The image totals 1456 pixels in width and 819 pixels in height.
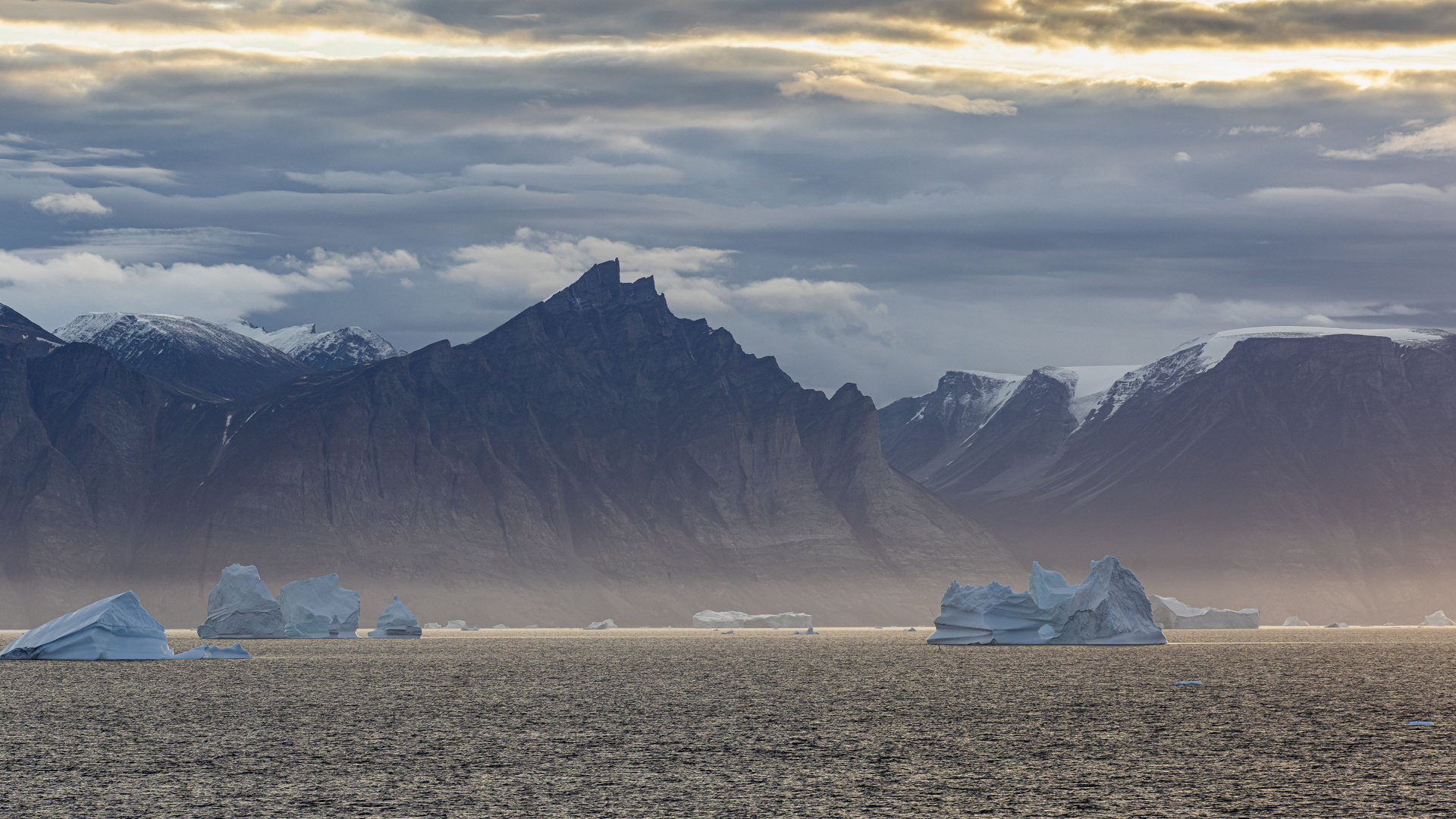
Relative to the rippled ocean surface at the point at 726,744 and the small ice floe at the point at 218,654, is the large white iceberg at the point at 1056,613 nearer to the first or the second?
the rippled ocean surface at the point at 726,744

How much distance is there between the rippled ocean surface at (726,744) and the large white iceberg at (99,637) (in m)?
12.1

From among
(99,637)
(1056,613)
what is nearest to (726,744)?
(99,637)

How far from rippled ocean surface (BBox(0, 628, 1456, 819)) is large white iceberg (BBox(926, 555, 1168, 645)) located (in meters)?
47.7

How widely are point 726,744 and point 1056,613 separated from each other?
106198 millimetres

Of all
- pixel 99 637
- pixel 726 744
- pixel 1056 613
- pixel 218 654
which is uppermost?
pixel 1056 613

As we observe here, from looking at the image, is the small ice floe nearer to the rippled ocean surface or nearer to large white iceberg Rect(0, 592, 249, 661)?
large white iceberg Rect(0, 592, 249, 661)

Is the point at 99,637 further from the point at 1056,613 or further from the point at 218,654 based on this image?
the point at 1056,613

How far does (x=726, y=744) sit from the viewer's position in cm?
5438

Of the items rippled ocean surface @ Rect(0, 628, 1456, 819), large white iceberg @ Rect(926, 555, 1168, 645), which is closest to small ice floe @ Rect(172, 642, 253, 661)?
rippled ocean surface @ Rect(0, 628, 1456, 819)

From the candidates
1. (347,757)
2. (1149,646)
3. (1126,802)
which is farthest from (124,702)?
(1149,646)

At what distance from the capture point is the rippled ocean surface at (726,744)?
134 feet

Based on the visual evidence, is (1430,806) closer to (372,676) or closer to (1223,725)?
(1223,725)

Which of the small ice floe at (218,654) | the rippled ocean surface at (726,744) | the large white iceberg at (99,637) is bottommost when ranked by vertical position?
the rippled ocean surface at (726,744)

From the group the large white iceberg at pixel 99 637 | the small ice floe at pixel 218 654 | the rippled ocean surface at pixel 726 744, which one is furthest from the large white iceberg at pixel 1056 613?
the large white iceberg at pixel 99 637
